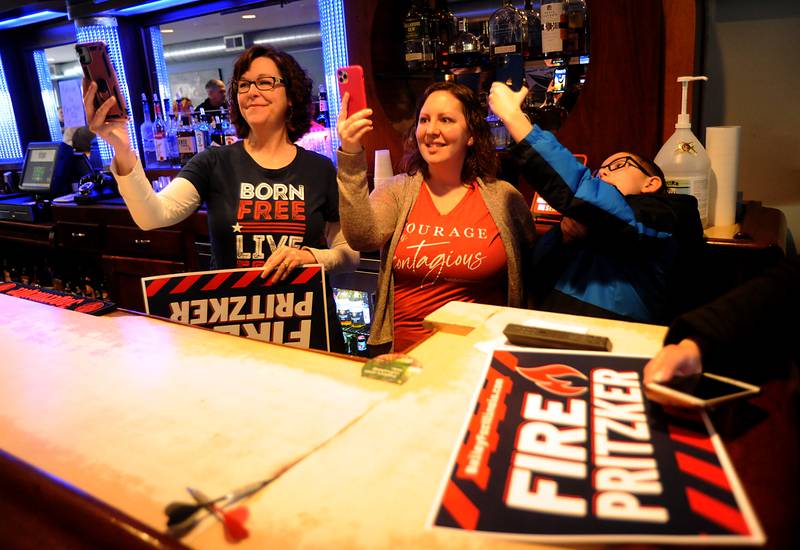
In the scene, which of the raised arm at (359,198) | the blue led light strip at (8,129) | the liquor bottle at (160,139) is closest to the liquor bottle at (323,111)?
the liquor bottle at (160,139)

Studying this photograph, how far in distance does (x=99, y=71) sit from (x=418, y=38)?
128 cm

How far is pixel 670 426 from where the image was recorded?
80 centimetres

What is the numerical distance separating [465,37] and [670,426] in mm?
2061

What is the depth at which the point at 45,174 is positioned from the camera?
419cm

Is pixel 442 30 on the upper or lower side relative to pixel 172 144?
upper

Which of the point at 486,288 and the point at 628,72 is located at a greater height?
the point at 628,72

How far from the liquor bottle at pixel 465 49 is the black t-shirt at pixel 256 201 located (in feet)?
2.91

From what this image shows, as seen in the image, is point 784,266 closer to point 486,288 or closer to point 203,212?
point 486,288

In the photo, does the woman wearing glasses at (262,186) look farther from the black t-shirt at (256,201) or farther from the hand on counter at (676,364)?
the hand on counter at (676,364)

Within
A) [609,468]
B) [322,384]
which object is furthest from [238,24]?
[609,468]

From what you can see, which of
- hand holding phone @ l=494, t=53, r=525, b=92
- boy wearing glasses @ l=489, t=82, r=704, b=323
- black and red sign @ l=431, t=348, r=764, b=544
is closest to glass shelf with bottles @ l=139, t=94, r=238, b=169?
hand holding phone @ l=494, t=53, r=525, b=92

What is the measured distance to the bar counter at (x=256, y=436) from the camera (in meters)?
0.68

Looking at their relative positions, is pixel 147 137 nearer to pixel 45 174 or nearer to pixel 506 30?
pixel 45 174

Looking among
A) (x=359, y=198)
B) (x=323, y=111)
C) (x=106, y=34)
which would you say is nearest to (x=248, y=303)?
(x=359, y=198)
